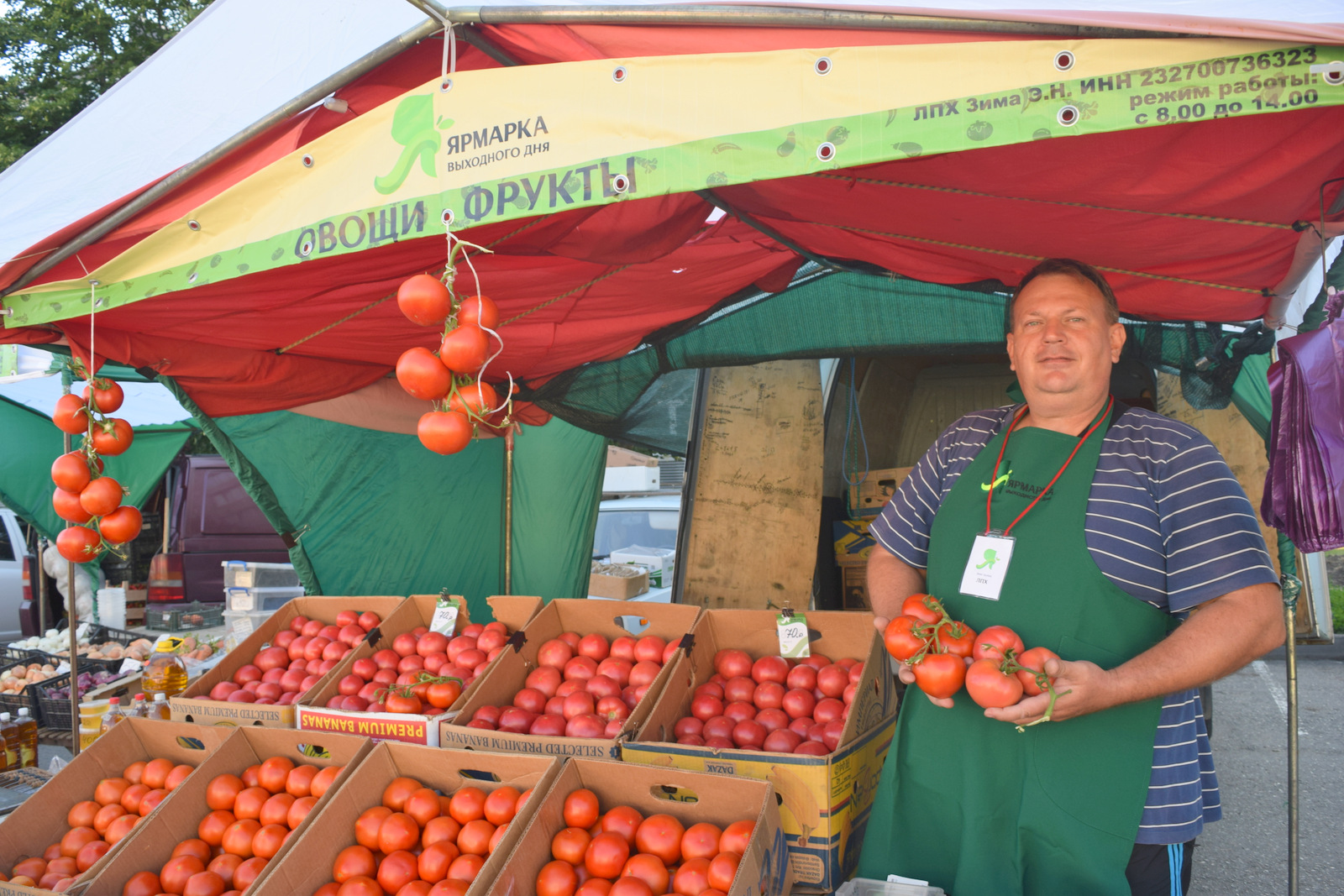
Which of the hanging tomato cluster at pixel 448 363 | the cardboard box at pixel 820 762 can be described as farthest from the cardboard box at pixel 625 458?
the hanging tomato cluster at pixel 448 363

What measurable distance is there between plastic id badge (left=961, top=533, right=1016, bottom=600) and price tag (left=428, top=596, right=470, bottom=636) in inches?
99.5

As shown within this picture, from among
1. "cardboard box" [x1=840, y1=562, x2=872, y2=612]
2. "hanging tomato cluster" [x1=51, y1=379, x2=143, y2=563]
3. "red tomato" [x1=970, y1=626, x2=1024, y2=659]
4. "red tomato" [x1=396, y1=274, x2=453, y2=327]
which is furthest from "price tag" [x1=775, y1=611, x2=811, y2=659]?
"cardboard box" [x1=840, y1=562, x2=872, y2=612]

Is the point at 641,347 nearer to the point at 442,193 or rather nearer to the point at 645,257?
the point at 645,257

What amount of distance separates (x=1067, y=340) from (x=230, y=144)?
2.35 m

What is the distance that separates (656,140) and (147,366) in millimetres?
3215

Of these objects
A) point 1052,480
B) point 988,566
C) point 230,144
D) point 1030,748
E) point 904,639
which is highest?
point 230,144

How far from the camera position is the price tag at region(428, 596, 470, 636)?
3.67 m

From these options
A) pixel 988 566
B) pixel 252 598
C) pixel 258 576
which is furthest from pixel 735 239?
Result: pixel 258 576

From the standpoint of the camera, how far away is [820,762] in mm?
2143

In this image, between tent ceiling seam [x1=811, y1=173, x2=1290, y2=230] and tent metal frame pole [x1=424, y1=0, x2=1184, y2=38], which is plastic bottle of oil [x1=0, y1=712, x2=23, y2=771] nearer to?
tent metal frame pole [x1=424, y1=0, x2=1184, y2=38]

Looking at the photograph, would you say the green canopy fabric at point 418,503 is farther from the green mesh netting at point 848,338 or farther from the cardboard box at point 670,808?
the cardboard box at point 670,808

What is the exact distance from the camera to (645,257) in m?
2.73

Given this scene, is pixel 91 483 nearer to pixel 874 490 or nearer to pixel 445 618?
pixel 445 618

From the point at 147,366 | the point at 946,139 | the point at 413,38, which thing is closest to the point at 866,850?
the point at 946,139
